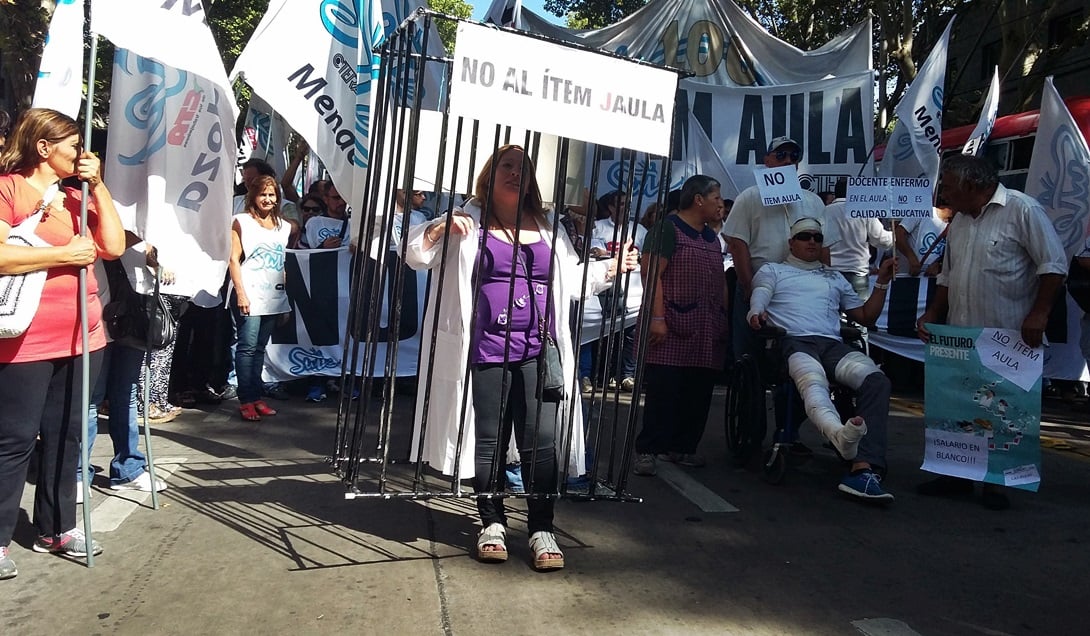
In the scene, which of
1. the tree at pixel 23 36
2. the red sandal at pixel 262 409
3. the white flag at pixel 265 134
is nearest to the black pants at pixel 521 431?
the red sandal at pixel 262 409

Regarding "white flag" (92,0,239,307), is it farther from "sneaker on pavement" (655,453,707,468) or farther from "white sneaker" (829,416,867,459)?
"white sneaker" (829,416,867,459)

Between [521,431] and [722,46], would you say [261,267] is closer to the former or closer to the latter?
[521,431]

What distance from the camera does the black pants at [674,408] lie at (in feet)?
18.1

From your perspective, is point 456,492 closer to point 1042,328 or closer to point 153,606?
point 153,606

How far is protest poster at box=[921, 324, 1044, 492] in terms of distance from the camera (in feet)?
16.4

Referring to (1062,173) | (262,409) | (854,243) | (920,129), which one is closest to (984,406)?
(854,243)

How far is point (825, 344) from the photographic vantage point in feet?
17.9

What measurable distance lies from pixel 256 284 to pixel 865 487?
4.38 metres

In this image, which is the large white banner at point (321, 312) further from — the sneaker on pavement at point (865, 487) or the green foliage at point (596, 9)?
the green foliage at point (596, 9)

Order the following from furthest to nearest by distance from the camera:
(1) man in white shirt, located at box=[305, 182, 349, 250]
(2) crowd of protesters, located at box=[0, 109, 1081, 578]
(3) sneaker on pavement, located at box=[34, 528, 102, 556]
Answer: (1) man in white shirt, located at box=[305, 182, 349, 250], (3) sneaker on pavement, located at box=[34, 528, 102, 556], (2) crowd of protesters, located at box=[0, 109, 1081, 578]

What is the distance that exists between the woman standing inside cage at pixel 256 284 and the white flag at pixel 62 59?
2.89 metres

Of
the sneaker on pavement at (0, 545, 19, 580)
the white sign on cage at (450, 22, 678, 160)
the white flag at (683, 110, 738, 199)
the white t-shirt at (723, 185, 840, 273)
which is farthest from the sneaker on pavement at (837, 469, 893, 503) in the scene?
the white flag at (683, 110, 738, 199)

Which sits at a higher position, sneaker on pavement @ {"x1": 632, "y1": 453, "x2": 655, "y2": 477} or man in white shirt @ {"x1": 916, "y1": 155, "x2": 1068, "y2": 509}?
man in white shirt @ {"x1": 916, "y1": 155, "x2": 1068, "y2": 509}

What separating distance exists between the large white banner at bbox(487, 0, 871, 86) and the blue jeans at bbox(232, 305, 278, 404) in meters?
4.79
